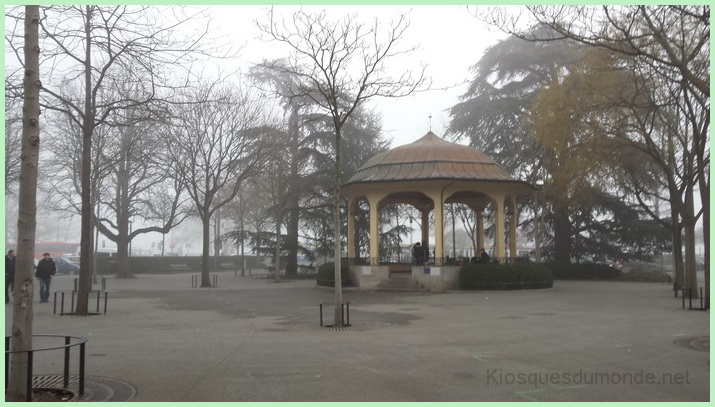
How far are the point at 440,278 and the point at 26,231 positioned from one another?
21.7m

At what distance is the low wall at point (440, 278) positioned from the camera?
27078mm

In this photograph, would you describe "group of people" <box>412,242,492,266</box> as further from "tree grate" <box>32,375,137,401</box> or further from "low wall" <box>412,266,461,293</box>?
"tree grate" <box>32,375,137,401</box>

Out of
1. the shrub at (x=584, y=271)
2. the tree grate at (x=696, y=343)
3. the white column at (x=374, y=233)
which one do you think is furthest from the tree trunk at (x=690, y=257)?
the shrub at (x=584, y=271)

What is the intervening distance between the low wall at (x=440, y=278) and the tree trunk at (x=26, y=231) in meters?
21.2

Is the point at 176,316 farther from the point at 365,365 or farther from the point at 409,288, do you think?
the point at 409,288

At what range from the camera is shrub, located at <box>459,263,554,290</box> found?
26859 millimetres

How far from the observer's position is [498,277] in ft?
88.4

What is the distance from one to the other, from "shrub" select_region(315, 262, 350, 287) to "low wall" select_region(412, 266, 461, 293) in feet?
13.0

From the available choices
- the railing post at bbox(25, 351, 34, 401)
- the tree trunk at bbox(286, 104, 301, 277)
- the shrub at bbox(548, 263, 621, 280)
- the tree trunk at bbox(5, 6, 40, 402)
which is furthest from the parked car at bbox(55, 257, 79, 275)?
the railing post at bbox(25, 351, 34, 401)

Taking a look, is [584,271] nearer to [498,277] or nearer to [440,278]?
[498,277]

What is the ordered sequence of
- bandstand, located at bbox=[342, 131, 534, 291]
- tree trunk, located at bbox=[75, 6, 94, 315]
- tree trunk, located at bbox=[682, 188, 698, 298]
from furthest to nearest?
bandstand, located at bbox=[342, 131, 534, 291]
tree trunk, located at bbox=[682, 188, 698, 298]
tree trunk, located at bbox=[75, 6, 94, 315]

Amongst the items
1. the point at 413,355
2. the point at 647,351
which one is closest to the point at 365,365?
the point at 413,355

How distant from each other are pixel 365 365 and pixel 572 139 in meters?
19.0

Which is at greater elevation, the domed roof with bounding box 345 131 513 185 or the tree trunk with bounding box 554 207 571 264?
the domed roof with bounding box 345 131 513 185
